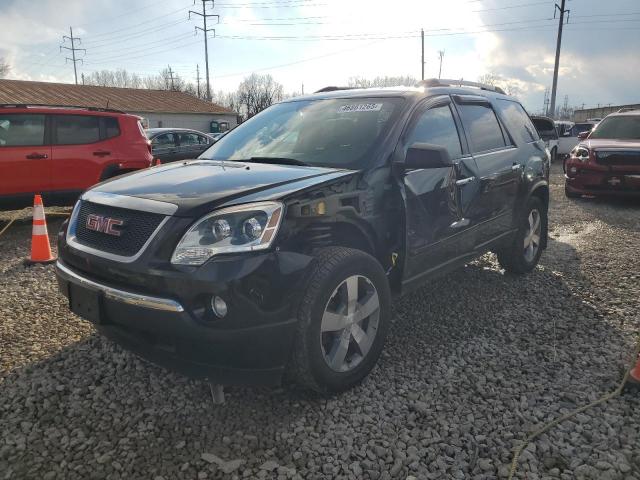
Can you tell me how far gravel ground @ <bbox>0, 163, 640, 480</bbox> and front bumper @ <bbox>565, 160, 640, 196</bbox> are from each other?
5.32 m

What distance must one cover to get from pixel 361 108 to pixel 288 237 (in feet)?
4.83

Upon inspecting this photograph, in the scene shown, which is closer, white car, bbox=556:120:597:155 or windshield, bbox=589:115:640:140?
windshield, bbox=589:115:640:140

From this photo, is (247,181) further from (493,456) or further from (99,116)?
(99,116)

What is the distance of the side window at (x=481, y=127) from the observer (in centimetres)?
400

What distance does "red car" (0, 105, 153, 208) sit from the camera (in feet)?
23.3

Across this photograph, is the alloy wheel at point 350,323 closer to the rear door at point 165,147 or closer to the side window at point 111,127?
Answer: the side window at point 111,127

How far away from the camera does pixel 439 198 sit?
344 cm

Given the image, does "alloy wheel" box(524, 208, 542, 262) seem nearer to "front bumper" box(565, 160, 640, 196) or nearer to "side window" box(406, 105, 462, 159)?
"side window" box(406, 105, 462, 159)

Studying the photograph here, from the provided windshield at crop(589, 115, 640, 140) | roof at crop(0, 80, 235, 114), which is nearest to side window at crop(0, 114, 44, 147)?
windshield at crop(589, 115, 640, 140)

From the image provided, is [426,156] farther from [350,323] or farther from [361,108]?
[350,323]

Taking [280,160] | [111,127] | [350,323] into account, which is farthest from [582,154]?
[111,127]

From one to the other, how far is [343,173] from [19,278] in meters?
3.78

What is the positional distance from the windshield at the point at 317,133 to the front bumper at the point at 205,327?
3.40ft

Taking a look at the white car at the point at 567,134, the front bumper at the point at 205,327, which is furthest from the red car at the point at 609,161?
the white car at the point at 567,134
